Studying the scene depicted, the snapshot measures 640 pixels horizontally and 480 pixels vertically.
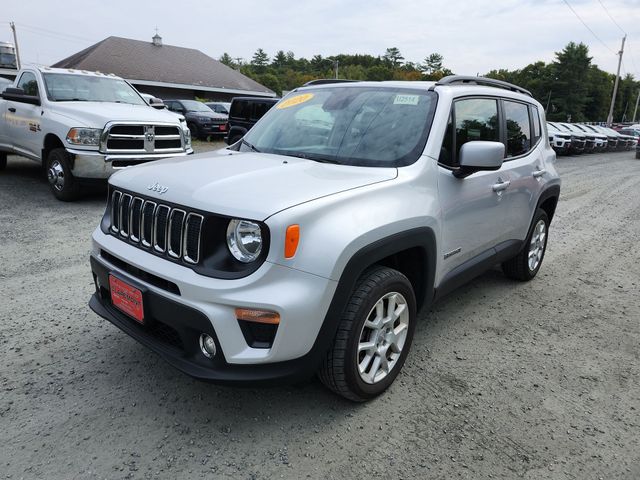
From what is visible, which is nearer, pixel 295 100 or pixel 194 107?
pixel 295 100

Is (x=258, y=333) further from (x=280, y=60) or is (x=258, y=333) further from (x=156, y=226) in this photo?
(x=280, y=60)

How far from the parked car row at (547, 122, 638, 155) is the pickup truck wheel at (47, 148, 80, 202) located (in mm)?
18530

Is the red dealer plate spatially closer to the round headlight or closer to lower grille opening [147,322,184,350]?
lower grille opening [147,322,184,350]

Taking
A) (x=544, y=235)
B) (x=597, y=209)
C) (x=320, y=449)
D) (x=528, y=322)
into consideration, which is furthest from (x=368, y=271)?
(x=597, y=209)

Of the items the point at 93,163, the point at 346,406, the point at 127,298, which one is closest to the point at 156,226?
the point at 127,298

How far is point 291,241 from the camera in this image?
86.7 inches

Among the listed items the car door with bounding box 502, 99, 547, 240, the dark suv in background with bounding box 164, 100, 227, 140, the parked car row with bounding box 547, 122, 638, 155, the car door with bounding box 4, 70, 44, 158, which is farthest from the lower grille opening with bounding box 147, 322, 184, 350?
the parked car row with bounding box 547, 122, 638, 155

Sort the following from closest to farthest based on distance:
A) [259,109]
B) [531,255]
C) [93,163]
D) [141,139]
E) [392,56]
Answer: [531,255] → [93,163] → [141,139] → [259,109] → [392,56]

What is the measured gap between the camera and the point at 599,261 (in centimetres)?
586

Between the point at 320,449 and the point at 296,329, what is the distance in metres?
0.69

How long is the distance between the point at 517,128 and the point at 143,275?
336cm

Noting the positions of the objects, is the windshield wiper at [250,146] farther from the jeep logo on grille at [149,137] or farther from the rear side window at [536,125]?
the jeep logo on grille at [149,137]

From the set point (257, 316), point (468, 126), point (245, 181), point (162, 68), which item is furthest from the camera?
point (162, 68)

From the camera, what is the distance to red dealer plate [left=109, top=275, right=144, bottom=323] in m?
2.51
